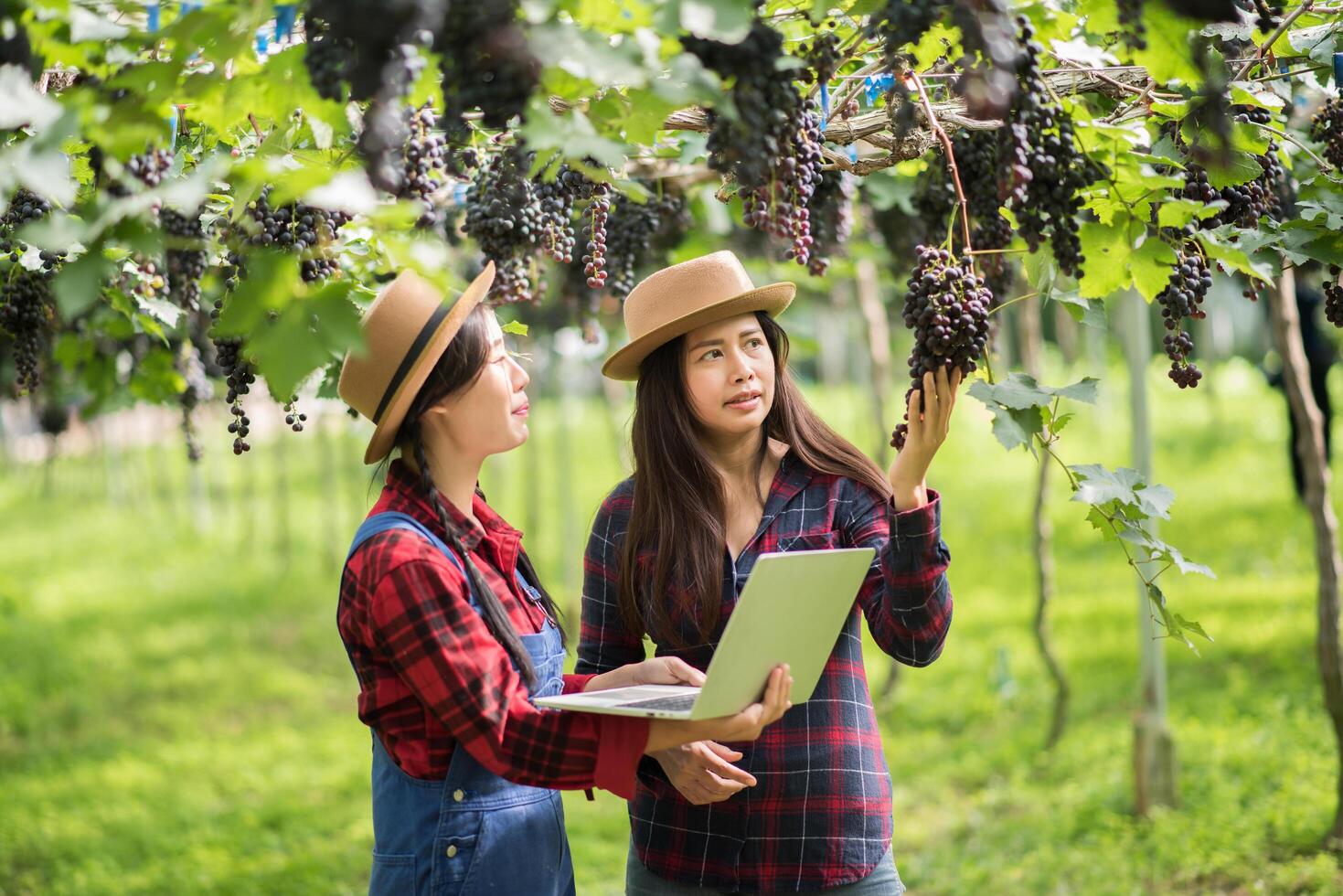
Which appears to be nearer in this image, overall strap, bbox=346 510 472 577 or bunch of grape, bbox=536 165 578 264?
overall strap, bbox=346 510 472 577

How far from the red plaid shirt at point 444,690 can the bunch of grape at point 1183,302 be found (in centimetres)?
121

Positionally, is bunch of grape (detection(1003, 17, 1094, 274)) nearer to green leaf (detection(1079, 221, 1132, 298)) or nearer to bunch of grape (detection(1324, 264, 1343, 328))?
green leaf (detection(1079, 221, 1132, 298))

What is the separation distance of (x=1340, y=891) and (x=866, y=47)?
121 inches

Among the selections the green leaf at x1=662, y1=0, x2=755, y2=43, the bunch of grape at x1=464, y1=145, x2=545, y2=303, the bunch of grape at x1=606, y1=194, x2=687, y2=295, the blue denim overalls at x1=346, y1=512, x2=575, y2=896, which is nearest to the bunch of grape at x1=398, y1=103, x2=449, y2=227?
the bunch of grape at x1=464, y1=145, x2=545, y2=303

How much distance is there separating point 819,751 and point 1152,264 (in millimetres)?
990

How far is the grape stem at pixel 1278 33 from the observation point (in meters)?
2.14

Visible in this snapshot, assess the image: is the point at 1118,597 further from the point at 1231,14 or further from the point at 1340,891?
the point at 1231,14

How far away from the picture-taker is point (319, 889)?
494cm

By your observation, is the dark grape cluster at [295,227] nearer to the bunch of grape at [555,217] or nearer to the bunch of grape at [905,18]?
the bunch of grape at [555,217]

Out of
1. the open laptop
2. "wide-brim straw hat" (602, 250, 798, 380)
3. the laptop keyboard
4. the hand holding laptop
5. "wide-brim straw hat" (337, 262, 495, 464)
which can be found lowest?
the hand holding laptop

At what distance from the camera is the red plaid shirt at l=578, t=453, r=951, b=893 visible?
2.04 metres

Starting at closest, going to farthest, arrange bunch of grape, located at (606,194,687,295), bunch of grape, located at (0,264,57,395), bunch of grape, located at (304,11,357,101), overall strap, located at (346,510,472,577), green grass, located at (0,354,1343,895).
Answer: bunch of grape, located at (304,11,357,101)
overall strap, located at (346,510,472,577)
bunch of grape, located at (0,264,57,395)
bunch of grape, located at (606,194,687,295)
green grass, located at (0,354,1343,895)

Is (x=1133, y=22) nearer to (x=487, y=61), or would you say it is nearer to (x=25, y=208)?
(x=487, y=61)

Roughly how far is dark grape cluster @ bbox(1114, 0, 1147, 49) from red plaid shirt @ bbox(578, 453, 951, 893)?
0.75 meters
